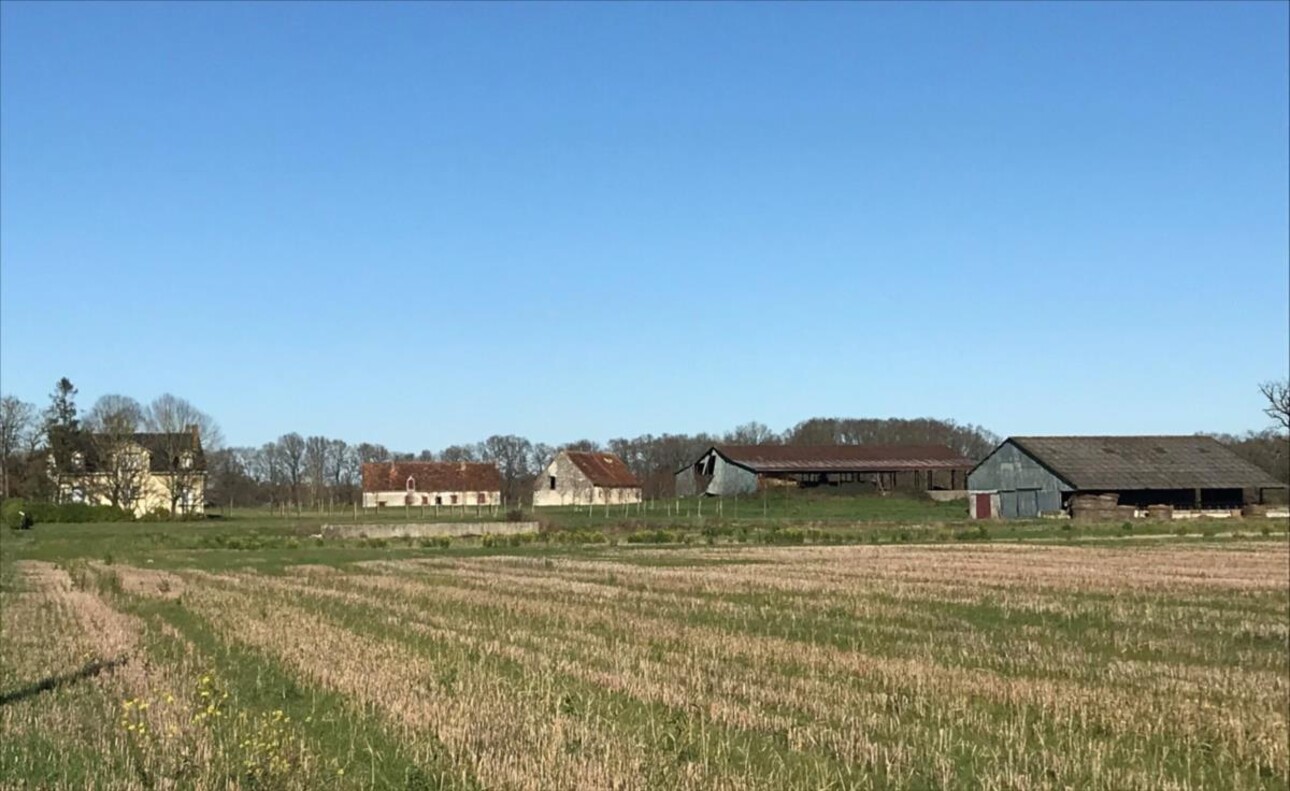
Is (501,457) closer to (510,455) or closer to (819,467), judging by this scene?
(510,455)

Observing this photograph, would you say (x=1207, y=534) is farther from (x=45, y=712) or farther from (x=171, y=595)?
(x=45, y=712)

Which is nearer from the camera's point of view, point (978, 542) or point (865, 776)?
point (865, 776)

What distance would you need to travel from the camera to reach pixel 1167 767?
10.7 meters

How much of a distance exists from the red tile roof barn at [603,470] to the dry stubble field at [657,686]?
87310 millimetres

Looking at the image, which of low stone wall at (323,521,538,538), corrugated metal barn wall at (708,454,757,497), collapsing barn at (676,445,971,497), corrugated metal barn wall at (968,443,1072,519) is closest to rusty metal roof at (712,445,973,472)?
collapsing barn at (676,445,971,497)

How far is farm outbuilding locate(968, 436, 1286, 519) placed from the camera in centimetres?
8325

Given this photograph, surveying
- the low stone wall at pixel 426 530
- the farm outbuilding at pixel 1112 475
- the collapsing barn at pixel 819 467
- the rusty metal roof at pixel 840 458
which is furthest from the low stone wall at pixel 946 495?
the low stone wall at pixel 426 530

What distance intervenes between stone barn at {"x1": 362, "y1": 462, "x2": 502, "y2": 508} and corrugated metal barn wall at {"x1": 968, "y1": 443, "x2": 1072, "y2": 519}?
51.0 meters

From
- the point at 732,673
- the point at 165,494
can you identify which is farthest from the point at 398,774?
the point at 165,494

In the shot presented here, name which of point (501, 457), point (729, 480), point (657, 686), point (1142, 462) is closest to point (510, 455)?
point (501, 457)

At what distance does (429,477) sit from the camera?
125 metres

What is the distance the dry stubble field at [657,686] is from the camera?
10344 millimetres

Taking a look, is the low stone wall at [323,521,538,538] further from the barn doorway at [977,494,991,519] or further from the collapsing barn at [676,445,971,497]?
the collapsing barn at [676,445,971,497]

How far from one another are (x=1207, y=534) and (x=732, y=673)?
156 ft
